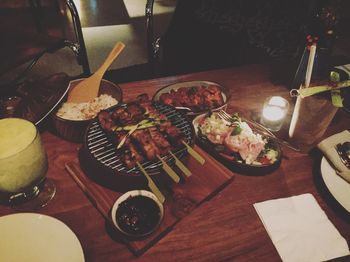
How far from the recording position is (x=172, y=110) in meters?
2.36

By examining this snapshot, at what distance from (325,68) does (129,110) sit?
2056mm

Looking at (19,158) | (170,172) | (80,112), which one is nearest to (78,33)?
(80,112)

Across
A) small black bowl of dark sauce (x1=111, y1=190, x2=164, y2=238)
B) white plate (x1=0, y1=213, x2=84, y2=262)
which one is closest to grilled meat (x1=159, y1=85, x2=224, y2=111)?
small black bowl of dark sauce (x1=111, y1=190, x2=164, y2=238)

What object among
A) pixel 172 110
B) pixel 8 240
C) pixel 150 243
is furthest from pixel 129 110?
pixel 8 240

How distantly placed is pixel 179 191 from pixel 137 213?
37cm

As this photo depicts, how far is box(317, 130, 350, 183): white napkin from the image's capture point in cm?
206

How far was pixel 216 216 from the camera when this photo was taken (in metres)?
1.89

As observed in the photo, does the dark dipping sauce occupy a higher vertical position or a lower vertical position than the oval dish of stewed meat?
lower

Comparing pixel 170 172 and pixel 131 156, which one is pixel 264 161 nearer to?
pixel 170 172

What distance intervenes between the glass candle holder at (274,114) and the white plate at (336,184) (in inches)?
19.6

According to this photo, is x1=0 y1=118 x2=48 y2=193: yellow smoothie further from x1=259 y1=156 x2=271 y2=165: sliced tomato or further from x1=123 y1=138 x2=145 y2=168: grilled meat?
x1=259 y1=156 x2=271 y2=165: sliced tomato

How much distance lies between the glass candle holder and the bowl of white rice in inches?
47.6

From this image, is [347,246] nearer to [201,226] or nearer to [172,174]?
[201,226]

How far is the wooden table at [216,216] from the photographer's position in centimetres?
170
